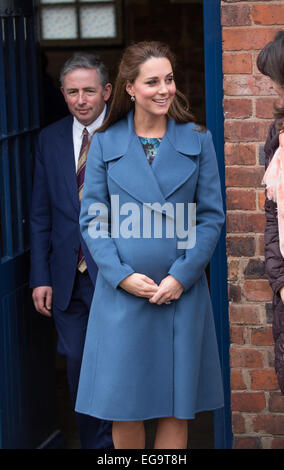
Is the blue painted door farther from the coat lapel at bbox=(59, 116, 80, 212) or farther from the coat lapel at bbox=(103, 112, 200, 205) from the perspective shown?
the coat lapel at bbox=(103, 112, 200, 205)

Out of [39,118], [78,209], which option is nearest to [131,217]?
[78,209]

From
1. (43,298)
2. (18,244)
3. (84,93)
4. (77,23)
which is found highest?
(77,23)

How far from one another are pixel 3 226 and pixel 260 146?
127 cm

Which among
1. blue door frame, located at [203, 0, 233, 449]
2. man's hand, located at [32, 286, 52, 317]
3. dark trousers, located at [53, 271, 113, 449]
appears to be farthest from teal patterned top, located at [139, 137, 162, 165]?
man's hand, located at [32, 286, 52, 317]

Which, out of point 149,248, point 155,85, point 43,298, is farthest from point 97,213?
point 43,298

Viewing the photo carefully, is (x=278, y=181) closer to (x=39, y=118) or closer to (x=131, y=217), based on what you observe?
(x=131, y=217)

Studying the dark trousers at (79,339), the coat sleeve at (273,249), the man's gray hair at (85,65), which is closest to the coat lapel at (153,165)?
the coat sleeve at (273,249)

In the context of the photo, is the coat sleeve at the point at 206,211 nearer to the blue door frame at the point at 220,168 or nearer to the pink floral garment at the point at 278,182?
the pink floral garment at the point at 278,182

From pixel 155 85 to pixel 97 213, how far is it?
534 millimetres

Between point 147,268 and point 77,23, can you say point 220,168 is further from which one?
point 77,23

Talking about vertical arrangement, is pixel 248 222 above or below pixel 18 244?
above

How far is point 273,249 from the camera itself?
3.12 metres

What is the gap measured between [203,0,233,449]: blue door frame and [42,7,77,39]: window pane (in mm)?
6434

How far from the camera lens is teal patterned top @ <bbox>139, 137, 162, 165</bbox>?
3.35 metres
